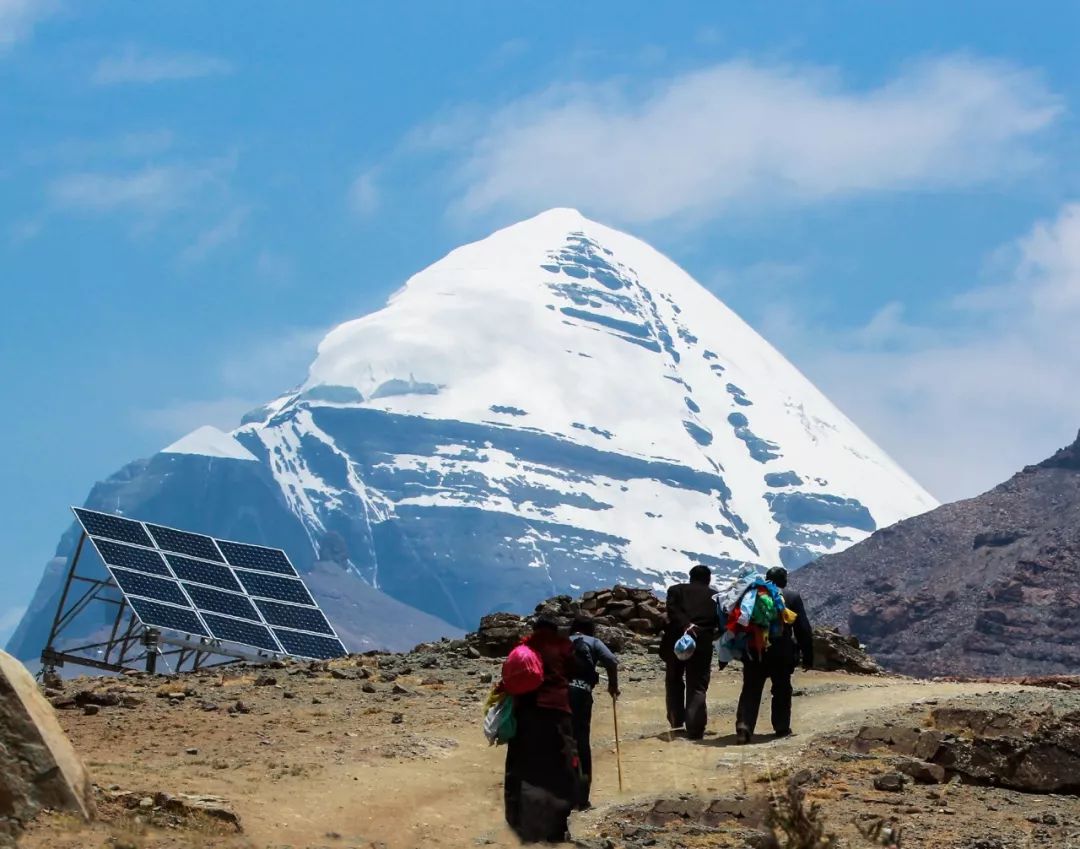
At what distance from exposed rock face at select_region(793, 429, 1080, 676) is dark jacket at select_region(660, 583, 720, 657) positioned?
116090mm

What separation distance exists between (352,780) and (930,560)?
158 meters

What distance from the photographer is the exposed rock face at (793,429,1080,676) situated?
5566 inches

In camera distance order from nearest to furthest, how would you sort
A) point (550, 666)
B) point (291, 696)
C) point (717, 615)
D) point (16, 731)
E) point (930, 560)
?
point (16, 731) < point (550, 666) < point (717, 615) < point (291, 696) < point (930, 560)

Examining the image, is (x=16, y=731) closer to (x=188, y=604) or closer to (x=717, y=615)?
(x=717, y=615)

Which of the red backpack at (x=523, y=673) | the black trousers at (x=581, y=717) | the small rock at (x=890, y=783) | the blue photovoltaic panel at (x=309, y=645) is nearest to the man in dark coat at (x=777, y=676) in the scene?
the small rock at (x=890, y=783)

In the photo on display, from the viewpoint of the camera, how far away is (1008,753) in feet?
54.9

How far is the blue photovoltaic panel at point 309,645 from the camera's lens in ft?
126

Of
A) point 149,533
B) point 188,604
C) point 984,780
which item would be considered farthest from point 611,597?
point 984,780

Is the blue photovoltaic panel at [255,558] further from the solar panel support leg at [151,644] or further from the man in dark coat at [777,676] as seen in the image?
the man in dark coat at [777,676]

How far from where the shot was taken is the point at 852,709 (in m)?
21.4

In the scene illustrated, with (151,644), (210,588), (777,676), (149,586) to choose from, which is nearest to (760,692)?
(777,676)

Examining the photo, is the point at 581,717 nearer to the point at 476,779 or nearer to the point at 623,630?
the point at 476,779

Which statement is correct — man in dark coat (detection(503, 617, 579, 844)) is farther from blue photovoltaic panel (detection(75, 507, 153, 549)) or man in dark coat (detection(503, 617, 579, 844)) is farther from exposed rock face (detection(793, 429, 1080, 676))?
exposed rock face (detection(793, 429, 1080, 676))

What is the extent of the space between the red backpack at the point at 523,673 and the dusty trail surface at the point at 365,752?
118cm
